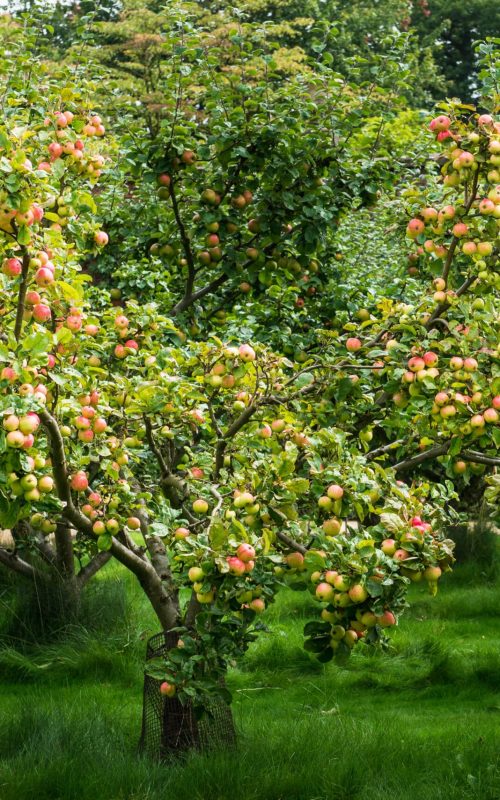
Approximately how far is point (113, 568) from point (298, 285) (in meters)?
3.69

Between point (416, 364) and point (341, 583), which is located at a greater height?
point (416, 364)

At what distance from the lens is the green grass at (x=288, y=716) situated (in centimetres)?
392

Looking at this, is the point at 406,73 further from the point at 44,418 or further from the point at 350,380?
the point at 44,418

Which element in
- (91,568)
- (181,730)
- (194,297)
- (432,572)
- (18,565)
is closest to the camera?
(432,572)

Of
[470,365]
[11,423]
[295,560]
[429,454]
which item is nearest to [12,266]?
[11,423]

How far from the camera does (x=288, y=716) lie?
5305mm

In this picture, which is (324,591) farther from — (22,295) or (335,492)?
(22,295)

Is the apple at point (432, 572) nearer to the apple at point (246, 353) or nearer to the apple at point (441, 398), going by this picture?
the apple at point (441, 398)

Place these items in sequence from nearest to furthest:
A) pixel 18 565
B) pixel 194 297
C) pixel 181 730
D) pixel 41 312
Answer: pixel 41 312, pixel 181 730, pixel 194 297, pixel 18 565

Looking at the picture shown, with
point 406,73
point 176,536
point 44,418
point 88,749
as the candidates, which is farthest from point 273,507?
point 406,73

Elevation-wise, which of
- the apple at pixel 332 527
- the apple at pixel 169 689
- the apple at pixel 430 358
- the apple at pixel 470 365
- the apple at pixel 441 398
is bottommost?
the apple at pixel 169 689

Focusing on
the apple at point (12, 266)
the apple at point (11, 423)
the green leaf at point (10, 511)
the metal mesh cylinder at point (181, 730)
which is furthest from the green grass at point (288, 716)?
the apple at point (12, 266)

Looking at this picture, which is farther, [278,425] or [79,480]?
[278,425]

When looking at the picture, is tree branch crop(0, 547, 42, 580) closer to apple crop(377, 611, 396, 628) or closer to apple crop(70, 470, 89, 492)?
apple crop(70, 470, 89, 492)
